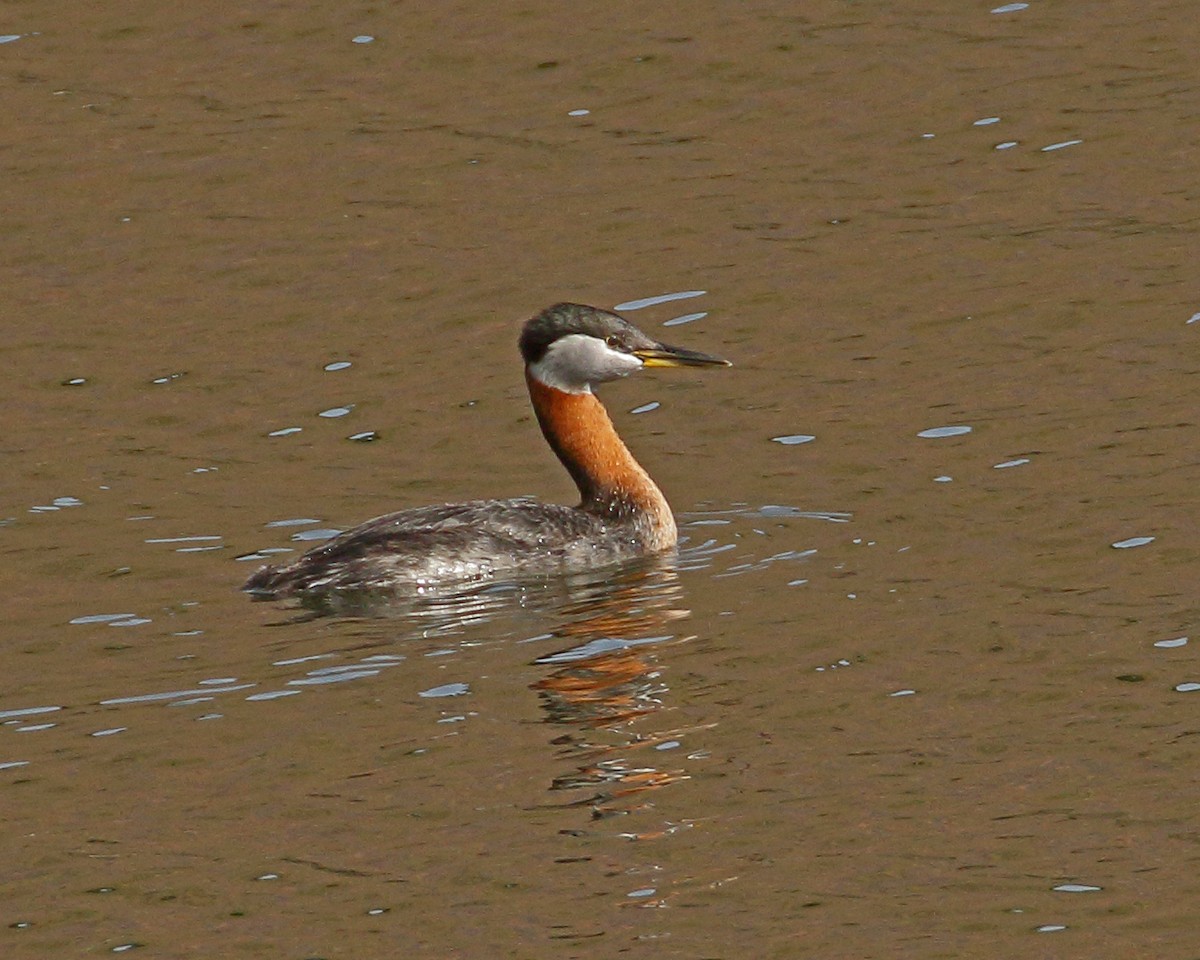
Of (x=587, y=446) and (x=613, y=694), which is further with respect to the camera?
(x=587, y=446)

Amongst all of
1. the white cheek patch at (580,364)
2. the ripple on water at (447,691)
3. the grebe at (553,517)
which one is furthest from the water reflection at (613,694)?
the white cheek patch at (580,364)

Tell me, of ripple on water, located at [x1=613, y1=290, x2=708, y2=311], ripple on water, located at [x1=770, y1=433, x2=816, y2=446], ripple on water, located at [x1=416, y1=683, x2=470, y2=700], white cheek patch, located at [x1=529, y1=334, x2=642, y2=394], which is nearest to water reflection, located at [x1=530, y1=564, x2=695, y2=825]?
ripple on water, located at [x1=416, y1=683, x2=470, y2=700]

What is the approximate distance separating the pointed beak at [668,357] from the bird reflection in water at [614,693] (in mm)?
1991

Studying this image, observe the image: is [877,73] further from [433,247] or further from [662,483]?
[662,483]

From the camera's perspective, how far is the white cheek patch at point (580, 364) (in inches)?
603

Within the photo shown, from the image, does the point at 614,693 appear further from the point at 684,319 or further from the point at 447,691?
the point at 684,319

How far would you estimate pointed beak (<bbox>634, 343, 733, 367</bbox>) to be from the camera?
15.3 meters

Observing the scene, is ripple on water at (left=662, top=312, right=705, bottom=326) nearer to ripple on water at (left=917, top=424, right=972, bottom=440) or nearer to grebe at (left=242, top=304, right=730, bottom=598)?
grebe at (left=242, top=304, right=730, bottom=598)

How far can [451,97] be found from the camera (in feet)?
77.2

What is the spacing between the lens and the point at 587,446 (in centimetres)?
1549

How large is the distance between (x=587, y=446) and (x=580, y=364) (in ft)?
1.75

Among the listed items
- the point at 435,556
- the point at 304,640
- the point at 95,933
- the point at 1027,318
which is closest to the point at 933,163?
the point at 1027,318

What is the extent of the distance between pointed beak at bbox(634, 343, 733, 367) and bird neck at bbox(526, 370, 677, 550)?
0.45 meters

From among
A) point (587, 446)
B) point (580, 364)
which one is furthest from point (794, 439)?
point (580, 364)
